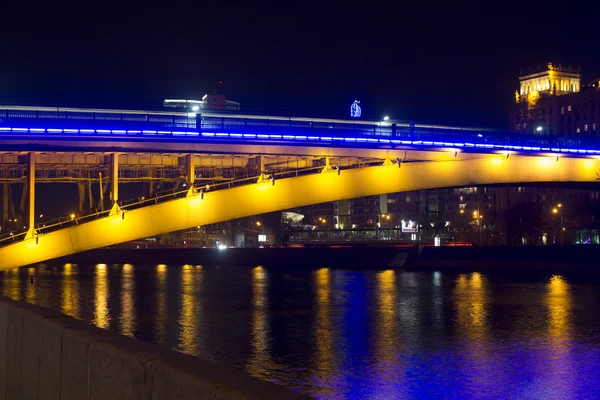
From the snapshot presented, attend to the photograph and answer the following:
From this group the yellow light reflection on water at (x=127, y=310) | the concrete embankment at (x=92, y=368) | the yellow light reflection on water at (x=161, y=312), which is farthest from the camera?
the yellow light reflection on water at (x=127, y=310)

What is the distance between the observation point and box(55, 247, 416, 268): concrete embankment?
98875mm

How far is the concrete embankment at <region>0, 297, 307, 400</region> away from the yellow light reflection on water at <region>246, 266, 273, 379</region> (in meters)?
10.3

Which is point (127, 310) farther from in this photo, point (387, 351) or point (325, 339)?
point (387, 351)

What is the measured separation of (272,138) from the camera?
51875 mm

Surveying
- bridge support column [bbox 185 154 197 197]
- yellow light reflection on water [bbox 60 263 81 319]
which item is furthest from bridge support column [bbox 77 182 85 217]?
bridge support column [bbox 185 154 197 197]

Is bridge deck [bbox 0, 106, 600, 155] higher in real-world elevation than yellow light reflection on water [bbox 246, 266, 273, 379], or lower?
higher

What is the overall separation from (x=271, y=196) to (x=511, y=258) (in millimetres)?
41182

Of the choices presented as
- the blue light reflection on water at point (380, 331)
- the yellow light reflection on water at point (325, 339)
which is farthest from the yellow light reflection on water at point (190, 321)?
the yellow light reflection on water at point (325, 339)

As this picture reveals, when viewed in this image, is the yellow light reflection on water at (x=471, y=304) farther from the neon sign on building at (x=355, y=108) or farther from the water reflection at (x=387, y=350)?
the neon sign on building at (x=355, y=108)

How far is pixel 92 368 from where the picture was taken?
7934mm

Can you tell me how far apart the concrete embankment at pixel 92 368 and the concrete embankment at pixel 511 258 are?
74.4 metres

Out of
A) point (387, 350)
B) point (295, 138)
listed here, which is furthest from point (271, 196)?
point (387, 350)

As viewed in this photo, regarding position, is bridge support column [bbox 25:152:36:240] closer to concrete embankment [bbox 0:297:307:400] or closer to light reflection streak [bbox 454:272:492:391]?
light reflection streak [bbox 454:272:492:391]

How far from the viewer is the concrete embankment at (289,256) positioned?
9888 cm
